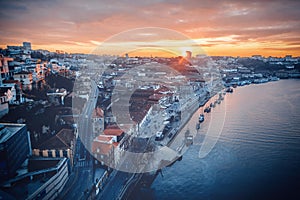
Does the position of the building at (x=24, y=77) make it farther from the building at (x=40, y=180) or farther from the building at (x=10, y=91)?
the building at (x=40, y=180)

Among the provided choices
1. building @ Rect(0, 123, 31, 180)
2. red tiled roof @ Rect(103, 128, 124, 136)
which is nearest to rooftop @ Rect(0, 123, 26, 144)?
building @ Rect(0, 123, 31, 180)

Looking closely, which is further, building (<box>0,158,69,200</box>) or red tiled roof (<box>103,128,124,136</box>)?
red tiled roof (<box>103,128,124,136</box>)

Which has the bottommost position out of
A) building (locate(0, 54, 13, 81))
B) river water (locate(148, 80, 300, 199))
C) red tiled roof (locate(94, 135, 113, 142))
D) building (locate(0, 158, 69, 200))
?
river water (locate(148, 80, 300, 199))

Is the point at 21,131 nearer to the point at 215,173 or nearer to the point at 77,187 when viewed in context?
the point at 77,187

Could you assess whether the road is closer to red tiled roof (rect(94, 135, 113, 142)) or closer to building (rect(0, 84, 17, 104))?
red tiled roof (rect(94, 135, 113, 142))

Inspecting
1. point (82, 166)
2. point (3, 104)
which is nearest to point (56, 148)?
point (82, 166)

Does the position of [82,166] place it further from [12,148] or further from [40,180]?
[12,148]
